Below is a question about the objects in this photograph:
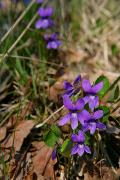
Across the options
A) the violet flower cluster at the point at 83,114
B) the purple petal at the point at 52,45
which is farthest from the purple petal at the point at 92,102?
the purple petal at the point at 52,45

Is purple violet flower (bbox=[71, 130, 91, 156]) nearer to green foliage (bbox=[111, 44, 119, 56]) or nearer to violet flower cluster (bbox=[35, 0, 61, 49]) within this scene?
violet flower cluster (bbox=[35, 0, 61, 49])

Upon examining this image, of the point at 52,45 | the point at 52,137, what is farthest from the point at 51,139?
the point at 52,45

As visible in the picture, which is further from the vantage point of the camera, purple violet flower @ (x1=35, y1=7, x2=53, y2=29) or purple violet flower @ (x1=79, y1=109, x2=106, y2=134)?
purple violet flower @ (x1=35, y1=7, x2=53, y2=29)

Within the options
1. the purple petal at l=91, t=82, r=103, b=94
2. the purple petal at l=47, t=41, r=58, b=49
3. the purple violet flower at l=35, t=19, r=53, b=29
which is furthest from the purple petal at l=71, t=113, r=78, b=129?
the purple violet flower at l=35, t=19, r=53, b=29

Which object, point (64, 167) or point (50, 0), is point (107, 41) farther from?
point (64, 167)

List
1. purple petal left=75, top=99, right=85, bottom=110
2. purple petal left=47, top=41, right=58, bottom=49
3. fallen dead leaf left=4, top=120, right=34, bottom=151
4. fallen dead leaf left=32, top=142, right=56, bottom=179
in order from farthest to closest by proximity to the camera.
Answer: purple petal left=47, top=41, right=58, bottom=49
fallen dead leaf left=4, top=120, right=34, bottom=151
fallen dead leaf left=32, top=142, right=56, bottom=179
purple petal left=75, top=99, right=85, bottom=110

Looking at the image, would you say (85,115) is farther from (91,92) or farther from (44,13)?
(44,13)

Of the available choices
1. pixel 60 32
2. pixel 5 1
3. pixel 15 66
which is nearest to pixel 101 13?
pixel 60 32
